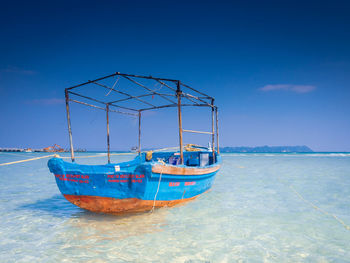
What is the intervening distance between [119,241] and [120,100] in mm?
6256

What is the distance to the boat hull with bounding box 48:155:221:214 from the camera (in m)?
5.22

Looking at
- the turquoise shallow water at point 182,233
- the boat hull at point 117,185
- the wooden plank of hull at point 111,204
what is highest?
the boat hull at point 117,185

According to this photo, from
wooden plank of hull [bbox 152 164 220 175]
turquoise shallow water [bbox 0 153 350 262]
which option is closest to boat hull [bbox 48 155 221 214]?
wooden plank of hull [bbox 152 164 220 175]

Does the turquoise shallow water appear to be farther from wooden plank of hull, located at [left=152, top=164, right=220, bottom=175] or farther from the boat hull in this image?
wooden plank of hull, located at [left=152, top=164, right=220, bottom=175]

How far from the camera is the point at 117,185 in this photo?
5.27 m

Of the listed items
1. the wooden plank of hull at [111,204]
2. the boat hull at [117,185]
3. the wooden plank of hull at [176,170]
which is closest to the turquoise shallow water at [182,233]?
the wooden plank of hull at [111,204]

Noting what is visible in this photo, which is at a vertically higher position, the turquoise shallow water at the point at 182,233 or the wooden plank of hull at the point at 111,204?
the wooden plank of hull at the point at 111,204

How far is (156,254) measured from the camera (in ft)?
13.2

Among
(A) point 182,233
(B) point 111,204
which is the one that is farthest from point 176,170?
(B) point 111,204

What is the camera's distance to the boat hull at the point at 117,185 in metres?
5.22

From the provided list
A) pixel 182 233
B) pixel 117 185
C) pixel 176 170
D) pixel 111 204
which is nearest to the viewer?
pixel 182 233

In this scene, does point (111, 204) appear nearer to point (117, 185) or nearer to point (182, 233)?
point (117, 185)

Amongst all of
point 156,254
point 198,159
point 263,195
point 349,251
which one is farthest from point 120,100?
point 349,251

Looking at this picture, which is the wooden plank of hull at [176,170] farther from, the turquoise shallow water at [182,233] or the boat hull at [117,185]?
the turquoise shallow water at [182,233]
